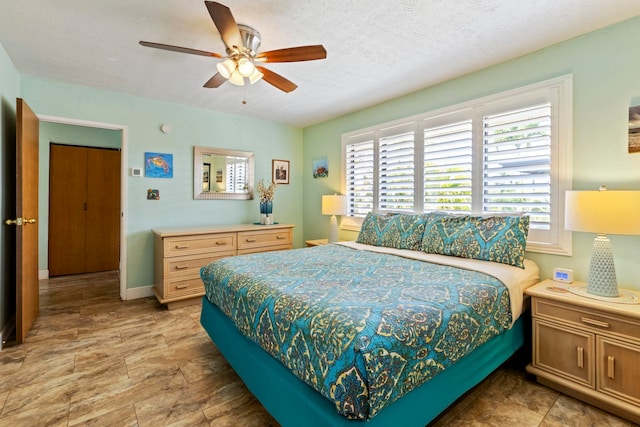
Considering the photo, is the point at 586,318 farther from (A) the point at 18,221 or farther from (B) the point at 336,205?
(A) the point at 18,221

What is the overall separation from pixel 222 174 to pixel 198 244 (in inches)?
48.9

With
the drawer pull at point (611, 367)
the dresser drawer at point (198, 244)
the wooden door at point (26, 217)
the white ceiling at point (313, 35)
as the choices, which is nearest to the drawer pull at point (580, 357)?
the drawer pull at point (611, 367)

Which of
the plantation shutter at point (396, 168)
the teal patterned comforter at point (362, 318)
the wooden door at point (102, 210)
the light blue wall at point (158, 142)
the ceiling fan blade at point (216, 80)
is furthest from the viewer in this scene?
the wooden door at point (102, 210)

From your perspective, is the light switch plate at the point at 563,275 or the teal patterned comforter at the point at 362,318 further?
the light switch plate at the point at 563,275

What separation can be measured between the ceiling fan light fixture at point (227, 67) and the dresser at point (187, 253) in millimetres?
1865

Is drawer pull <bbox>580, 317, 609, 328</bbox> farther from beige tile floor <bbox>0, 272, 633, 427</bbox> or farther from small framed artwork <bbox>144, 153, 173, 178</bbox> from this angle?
small framed artwork <bbox>144, 153, 173, 178</bbox>

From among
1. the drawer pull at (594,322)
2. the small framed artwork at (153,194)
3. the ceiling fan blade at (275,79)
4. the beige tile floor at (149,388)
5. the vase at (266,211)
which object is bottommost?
the beige tile floor at (149,388)

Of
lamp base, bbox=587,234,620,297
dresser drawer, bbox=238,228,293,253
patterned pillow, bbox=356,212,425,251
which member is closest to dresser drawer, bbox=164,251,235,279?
dresser drawer, bbox=238,228,293,253

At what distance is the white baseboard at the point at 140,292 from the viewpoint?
3.64m

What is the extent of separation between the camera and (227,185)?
4.30 m

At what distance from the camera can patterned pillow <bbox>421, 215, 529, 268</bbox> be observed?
2213 mm

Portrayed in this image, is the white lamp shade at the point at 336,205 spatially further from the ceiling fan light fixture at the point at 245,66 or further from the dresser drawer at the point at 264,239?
the ceiling fan light fixture at the point at 245,66

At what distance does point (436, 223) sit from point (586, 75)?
1.55 meters

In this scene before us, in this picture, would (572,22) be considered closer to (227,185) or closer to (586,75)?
(586,75)
